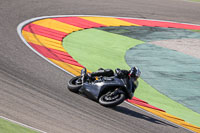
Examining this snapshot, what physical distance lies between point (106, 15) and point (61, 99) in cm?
1315

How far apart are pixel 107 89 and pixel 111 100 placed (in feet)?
1.30

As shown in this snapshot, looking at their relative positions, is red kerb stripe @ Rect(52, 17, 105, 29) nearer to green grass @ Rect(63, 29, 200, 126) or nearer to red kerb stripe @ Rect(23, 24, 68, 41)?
green grass @ Rect(63, 29, 200, 126)

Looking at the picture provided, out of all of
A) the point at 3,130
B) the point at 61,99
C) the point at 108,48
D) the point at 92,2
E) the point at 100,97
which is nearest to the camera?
the point at 3,130

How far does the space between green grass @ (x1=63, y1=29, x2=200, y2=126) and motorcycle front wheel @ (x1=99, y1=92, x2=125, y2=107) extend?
2502mm

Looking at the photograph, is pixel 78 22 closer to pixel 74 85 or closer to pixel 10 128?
pixel 74 85

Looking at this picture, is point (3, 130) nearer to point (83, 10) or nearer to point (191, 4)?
point (83, 10)

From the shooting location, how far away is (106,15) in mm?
21297

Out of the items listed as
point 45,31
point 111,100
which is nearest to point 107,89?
point 111,100

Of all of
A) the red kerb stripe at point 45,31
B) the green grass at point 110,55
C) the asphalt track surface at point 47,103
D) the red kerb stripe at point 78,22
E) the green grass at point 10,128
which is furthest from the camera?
the red kerb stripe at point 78,22

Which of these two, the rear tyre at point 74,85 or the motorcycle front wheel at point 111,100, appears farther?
the rear tyre at point 74,85

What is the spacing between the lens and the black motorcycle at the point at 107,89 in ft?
29.6

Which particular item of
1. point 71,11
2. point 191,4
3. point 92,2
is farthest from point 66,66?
point 191,4

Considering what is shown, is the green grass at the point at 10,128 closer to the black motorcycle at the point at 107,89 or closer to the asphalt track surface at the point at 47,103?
the asphalt track surface at the point at 47,103

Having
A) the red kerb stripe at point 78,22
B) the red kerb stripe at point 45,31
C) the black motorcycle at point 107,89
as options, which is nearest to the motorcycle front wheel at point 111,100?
the black motorcycle at point 107,89
